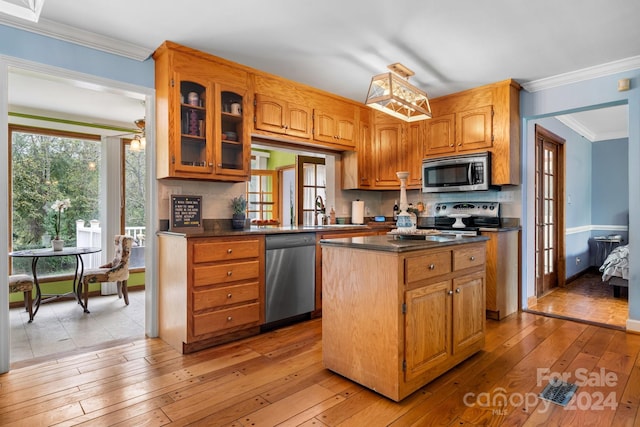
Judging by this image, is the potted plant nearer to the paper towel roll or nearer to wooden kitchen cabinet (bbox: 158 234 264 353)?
wooden kitchen cabinet (bbox: 158 234 264 353)

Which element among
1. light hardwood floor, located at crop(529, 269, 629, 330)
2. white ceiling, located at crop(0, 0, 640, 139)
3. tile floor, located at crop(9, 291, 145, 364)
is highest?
white ceiling, located at crop(0, 0, 640, 139)

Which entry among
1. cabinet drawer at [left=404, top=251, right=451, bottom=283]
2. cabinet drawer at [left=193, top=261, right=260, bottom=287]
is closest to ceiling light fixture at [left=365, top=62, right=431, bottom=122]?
cabinet drawer at [left=404, top=251, right=451, bottom=283]

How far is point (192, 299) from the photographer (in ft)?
9.11

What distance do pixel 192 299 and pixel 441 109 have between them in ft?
11.4

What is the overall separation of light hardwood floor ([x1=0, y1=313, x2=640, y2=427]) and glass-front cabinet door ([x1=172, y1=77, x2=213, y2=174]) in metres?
1.56

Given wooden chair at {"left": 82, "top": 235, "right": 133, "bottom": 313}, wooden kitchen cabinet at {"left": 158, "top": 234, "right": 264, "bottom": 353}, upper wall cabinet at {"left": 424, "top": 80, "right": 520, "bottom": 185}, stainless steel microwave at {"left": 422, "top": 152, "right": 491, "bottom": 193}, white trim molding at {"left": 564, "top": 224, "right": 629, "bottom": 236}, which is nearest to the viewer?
wooden kitchen cabinet at {"left": 158, "top": 234, "right": 264, "bottom": 353}

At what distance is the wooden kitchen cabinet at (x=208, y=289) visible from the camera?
2775 millimetres

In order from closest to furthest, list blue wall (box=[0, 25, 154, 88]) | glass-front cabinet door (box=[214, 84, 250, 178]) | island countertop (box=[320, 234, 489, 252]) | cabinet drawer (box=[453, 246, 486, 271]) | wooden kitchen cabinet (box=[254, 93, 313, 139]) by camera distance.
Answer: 1. island countertop (box=[320, 234, 489, 252])
2. cabinet drawer (box=[453, 246, 486, 271])
3. blue wall (box=[0, 25, 154, 88])
4. glass-front cabinet door (box=[214, 84, 250, 178])
5. wooden kitchen cabinet (box=[254, 93, 313, 139])

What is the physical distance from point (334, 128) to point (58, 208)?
3.69m

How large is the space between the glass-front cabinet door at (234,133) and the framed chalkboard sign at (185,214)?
406 millimetres

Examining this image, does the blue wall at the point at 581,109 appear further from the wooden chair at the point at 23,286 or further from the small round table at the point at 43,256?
the wooden chair at the point at 23,286

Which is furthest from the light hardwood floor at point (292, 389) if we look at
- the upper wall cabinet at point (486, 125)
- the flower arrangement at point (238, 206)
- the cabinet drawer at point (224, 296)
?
the upper wall cabinet at point (486, 125)

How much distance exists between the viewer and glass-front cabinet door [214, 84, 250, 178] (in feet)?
11.0

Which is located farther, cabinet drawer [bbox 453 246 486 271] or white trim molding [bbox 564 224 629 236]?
white trim molding [bbox 564 224 629 236]
